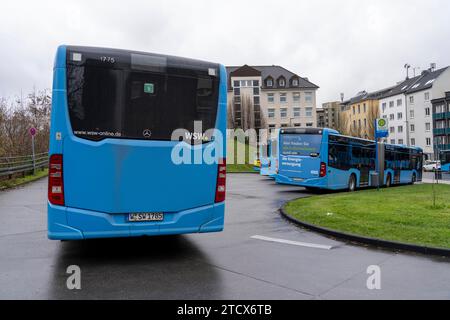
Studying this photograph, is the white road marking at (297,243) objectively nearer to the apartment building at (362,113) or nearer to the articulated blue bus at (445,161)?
the articulated blue bus at (445,161)

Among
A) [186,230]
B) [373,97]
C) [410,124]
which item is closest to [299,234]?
[186,230]

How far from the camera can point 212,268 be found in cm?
588

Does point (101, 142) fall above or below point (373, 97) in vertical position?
below

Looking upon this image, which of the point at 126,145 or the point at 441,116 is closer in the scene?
the point at 126,145

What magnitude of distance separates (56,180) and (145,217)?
1395 millimetres

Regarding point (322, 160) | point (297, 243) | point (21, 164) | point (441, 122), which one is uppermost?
point (441, 122)

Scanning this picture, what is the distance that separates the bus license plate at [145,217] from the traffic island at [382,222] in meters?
4.05

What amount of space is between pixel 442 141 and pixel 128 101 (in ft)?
268

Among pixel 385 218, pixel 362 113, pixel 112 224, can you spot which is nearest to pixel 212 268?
pixel 112 224

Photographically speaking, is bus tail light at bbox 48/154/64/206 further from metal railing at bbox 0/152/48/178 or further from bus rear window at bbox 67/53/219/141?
metal railing at bbox 0/152/48/178

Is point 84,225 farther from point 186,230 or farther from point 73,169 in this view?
point 186,230

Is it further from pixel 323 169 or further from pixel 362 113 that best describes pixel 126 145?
pixel 362 113

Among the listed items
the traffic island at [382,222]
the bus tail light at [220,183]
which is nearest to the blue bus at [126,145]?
the bus tail light at [220,183]
